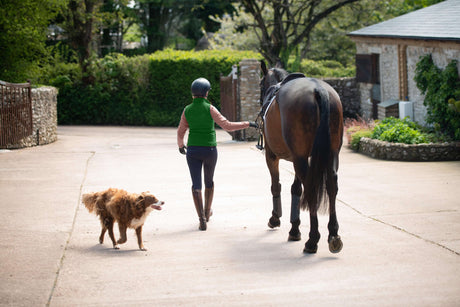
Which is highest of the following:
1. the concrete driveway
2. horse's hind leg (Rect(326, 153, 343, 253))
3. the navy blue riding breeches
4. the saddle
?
the saddle

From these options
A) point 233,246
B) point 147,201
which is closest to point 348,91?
point 233,246

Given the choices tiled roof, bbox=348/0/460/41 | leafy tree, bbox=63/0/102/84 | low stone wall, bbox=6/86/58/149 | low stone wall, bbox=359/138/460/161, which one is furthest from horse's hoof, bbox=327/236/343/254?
leafy tree, bbox=63/0/102/84

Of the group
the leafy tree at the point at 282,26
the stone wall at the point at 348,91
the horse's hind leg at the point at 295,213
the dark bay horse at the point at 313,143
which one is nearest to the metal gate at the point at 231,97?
the stone wall at the point at 348,91

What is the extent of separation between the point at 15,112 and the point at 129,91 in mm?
10780

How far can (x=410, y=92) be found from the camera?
18422 millimetres

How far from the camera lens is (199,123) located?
326 inches

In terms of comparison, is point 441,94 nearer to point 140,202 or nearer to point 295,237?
point 295,237

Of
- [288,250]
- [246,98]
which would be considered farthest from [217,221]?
[246,98]

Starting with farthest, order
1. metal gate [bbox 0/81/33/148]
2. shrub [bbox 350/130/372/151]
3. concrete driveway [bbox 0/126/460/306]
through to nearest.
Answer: metal gate [bbox 0/81/33/148] → shrub [bbox 350/130/372/151] → concrete driveway [bbox 0/126/460/306]

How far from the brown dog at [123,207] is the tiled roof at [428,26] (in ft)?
30.6

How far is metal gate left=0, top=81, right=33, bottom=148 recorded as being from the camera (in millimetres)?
16656

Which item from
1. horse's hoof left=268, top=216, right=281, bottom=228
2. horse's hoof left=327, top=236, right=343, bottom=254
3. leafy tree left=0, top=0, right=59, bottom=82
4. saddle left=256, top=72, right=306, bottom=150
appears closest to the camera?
horse's hoof left=327, top=236, right=343, bottom=254

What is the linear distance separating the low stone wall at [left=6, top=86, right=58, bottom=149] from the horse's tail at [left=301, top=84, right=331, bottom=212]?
40.7ft

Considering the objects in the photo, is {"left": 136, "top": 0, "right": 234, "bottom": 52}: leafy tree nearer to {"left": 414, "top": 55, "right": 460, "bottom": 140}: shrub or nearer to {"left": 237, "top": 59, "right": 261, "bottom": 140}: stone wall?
{"left": 237, "top": 59, "right": 261, "bottom": 140}: stone wall
